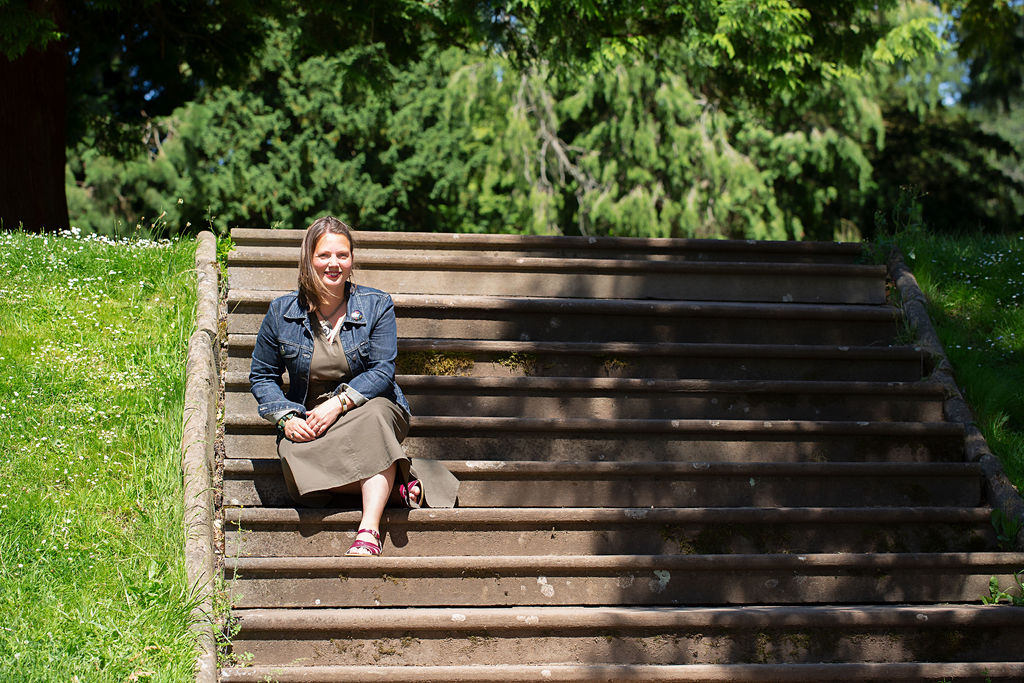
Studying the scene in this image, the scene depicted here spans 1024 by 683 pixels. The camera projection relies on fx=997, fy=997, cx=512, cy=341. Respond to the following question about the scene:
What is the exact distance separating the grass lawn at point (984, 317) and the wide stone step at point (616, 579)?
81 cm

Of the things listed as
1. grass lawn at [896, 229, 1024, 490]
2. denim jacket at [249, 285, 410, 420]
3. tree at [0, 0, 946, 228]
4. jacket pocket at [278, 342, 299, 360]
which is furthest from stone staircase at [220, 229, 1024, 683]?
tree at [0, 0, 946, 228]

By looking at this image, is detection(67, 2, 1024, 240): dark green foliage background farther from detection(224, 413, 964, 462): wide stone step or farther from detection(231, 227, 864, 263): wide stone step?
detection(224, 413, 964, 462): wide stone step

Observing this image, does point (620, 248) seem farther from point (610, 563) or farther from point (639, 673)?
point (639, 673)

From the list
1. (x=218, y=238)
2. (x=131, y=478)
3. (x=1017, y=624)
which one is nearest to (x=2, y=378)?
(x=131, y=478)

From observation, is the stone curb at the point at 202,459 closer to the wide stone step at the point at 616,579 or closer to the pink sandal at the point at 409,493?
the wide stone step at the point at 616,579

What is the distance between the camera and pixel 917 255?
6.33m

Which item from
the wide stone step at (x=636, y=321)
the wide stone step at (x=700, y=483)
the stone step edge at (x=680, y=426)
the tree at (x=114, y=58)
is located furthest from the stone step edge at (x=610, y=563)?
the tree at (x=114, y=58)

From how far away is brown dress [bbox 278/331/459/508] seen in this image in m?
4.09

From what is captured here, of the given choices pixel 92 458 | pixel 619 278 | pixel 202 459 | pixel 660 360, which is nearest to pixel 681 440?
pixel 660 360

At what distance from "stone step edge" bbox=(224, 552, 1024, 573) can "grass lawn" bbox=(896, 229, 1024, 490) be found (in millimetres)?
668

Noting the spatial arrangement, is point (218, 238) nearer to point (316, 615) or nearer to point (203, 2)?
point (316, 615)

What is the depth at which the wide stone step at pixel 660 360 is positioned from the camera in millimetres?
5266

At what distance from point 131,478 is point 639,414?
8.00 ft

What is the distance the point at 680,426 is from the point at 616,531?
2.39ft
